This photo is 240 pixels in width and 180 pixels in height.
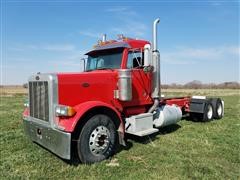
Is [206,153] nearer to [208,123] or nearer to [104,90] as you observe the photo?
[104,90]

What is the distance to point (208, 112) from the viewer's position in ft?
35.1

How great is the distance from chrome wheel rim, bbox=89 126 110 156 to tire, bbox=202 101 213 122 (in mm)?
6143

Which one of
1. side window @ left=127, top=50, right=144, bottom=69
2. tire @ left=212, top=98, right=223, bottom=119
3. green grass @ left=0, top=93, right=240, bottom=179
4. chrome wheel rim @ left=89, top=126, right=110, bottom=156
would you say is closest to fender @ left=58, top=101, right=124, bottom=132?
chrome wheel rim @ left=89, top=126, right=110, bottom=156

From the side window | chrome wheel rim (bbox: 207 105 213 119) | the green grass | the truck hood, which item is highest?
the side window

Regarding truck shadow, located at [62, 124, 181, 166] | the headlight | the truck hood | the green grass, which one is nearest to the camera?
the green grass

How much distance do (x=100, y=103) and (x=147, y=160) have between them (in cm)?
162

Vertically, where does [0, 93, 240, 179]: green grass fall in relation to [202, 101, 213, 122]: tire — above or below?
below

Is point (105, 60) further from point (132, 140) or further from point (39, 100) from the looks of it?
point (132, 140)

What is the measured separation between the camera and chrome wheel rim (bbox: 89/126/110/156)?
537 cm

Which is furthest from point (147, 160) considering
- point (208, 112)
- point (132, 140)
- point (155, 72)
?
point (208, 112)

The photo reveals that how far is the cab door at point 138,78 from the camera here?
22.3 ft

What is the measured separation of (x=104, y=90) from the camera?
6090mm

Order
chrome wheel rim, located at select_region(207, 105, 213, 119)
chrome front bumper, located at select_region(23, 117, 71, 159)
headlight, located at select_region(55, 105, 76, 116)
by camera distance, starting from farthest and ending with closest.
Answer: chrome wheel rim, located at select_region(207, 105, 213, 119) → headlight, located at select_region(55, 105, 76, 116) → chrome front bumper, located at select_region(23, 117, 71, 159)

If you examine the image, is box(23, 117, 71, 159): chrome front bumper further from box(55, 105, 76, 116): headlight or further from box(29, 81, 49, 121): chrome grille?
box(55, 105, 76, 116): headlight
